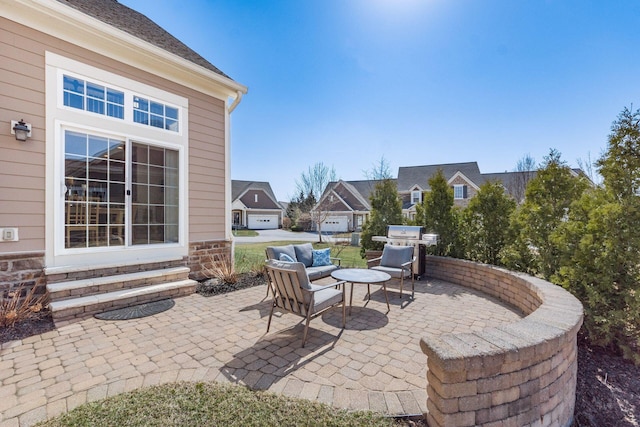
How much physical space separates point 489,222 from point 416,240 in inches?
61.4

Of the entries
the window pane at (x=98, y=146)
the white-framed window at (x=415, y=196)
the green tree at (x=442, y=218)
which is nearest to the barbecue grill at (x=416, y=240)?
the green tree at (x=442, y=218)

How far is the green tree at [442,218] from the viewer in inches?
263

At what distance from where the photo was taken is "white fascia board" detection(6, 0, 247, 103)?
4.00m

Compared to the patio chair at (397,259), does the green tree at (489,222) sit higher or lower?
higher

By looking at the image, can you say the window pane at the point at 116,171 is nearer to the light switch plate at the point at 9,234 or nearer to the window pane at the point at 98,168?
the window pane at the point at 98,168

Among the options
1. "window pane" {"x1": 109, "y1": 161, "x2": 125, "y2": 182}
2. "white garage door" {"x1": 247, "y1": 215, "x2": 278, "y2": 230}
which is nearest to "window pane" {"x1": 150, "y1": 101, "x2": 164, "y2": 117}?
"window pane" {"x1": 109, "y1": 161, "x2": 125, "y2": 182}

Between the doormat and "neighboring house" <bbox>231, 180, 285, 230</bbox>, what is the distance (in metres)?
27.0

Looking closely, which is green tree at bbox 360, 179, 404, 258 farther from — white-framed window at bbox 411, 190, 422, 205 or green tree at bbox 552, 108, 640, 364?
white-framed window at bbox 411, 190, 422, 205

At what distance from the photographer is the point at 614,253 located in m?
3.27

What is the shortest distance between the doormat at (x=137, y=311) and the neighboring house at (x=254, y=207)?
88.4 ft

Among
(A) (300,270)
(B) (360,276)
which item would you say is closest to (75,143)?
(A) (300,270)

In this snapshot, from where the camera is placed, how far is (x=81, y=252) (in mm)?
4531

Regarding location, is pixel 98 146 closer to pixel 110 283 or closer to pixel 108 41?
pixel 108 41

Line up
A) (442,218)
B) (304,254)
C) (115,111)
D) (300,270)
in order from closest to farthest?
(300,270) → (115,111) → (304,254) → (442,218)
